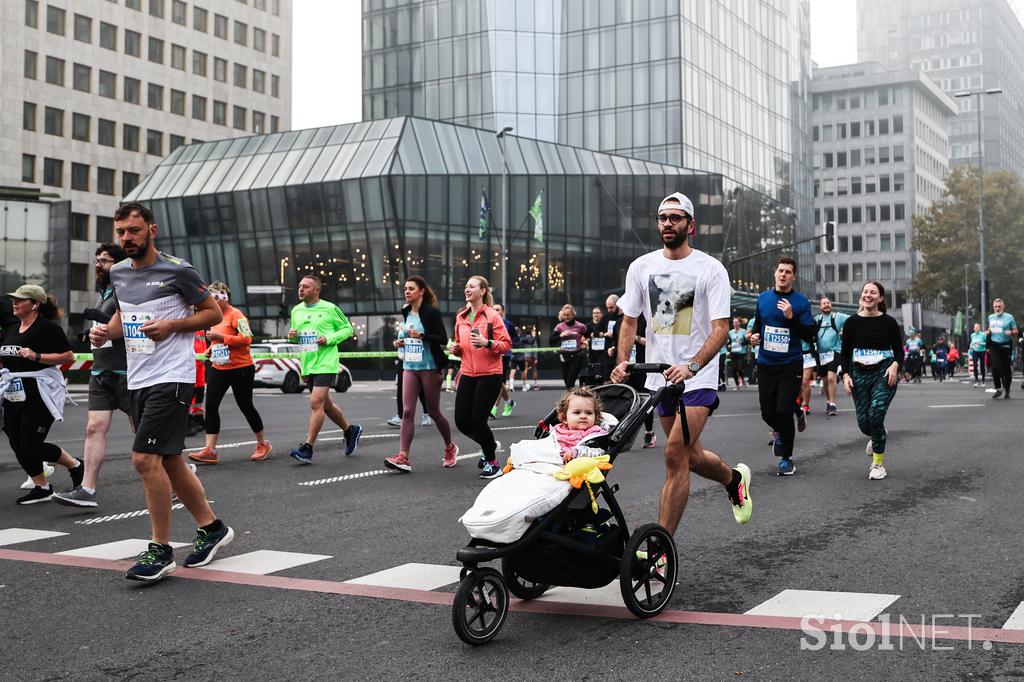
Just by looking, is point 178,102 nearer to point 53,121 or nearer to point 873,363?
point 53,121

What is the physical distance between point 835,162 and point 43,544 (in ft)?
391

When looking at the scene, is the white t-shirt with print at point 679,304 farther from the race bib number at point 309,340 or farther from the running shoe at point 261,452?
the running shoe at point 261,452

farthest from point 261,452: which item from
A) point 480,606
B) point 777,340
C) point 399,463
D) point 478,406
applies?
point 480,606

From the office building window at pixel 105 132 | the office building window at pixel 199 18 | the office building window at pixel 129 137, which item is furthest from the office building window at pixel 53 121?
the office building window at pixel 199 18

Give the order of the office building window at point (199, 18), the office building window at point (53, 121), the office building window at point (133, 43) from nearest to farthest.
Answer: the office building window at point (53, 121)
the office building window at point (133, 43)
the office building window at point (199, 18)

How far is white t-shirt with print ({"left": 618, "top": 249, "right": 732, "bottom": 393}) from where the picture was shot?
232 inches

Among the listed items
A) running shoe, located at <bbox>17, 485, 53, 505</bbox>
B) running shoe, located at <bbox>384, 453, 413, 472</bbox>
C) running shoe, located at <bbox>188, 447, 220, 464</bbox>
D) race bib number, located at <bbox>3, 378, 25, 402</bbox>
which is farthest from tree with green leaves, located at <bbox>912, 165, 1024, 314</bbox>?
race bib number, located at <bbox>3, 378, 25, 402</bbox>

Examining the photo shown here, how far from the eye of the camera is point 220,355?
11.4 m

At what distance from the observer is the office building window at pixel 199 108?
80.8 m

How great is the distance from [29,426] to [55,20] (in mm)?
70561

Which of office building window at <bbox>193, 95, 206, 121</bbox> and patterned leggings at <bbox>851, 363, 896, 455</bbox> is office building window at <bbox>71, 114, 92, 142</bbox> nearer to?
office building window at <bbox>193, 95, 206, 121</bbox>

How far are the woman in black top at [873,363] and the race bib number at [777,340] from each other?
20.5 inches

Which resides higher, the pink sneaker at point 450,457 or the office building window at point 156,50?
the office building window at point 156,50

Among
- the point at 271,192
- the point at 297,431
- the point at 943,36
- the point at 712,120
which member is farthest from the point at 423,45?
the point at 943,36
